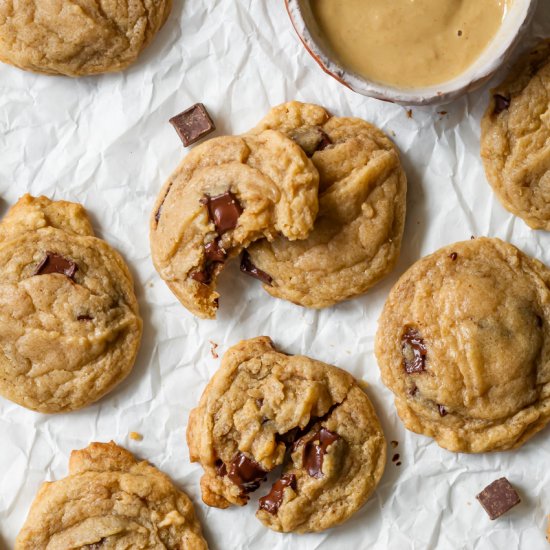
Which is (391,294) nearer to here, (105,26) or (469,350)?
(469,350)

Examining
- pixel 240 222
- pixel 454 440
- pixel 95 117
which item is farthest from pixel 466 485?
pixel 95 117

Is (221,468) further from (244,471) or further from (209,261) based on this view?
(209,261)

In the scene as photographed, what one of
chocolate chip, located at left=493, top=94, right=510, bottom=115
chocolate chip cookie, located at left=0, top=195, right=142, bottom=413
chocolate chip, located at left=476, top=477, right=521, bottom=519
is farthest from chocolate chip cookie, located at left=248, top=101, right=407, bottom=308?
chocolate chip, located at left=476, top=477, right=521, bottom=519

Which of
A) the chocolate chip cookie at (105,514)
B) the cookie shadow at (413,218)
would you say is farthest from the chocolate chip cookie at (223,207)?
the chocolate chip cookie at (105,514)

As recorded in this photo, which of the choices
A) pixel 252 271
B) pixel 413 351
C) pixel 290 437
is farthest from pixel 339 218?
pixel 290 437

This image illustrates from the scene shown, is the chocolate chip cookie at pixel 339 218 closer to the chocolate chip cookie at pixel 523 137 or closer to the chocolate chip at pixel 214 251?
the chocolate chip at pixel 214 251

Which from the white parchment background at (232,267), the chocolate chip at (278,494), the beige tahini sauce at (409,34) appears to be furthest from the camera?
the white parchment background at (232,267)

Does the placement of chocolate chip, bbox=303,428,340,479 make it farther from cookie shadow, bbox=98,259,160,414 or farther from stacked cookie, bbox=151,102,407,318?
cookie shadow, bbox=98,259,160,414
